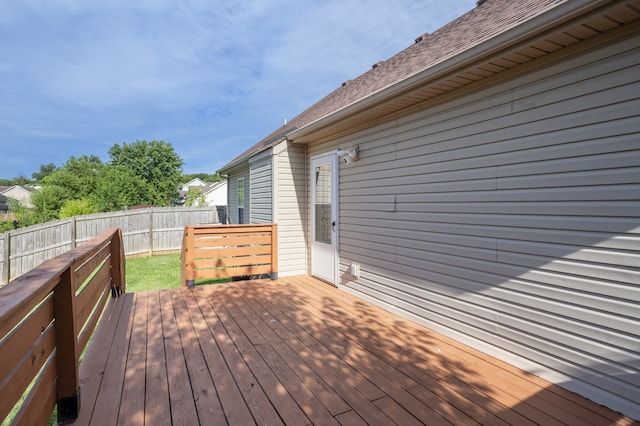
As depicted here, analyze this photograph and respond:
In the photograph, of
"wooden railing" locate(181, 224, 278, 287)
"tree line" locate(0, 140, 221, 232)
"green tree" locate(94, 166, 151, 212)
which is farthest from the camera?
"green tree" locate(94, 166, 151, 212)

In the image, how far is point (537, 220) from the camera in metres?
2.39

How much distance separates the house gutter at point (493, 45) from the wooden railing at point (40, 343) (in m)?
3.02

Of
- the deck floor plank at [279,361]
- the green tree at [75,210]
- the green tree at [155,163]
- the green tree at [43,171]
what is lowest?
the deck floor plank at [279,361]

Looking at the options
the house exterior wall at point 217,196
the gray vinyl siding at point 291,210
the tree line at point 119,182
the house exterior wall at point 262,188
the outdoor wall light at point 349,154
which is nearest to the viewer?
the outdoor wall light at point 349,154

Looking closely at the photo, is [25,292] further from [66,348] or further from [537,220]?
[537,220]

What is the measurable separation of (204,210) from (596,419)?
1257 cm

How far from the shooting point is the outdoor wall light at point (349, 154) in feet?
14.8

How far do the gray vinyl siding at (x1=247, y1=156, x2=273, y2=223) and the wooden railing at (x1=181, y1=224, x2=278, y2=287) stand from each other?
54cm

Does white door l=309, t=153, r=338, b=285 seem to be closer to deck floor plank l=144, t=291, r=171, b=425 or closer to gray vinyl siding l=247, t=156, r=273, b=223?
gray vinyl siding l=247, t=156, r=273, b=223

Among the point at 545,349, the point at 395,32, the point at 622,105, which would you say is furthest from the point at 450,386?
the point at 395,32

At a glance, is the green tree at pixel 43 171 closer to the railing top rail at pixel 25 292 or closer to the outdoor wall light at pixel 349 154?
the outdoor wall light at pixel 349 154

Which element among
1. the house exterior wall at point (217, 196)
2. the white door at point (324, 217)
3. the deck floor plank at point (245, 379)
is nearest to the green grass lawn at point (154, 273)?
the white door at point (324, 217)

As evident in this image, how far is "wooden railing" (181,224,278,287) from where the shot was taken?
5004mm

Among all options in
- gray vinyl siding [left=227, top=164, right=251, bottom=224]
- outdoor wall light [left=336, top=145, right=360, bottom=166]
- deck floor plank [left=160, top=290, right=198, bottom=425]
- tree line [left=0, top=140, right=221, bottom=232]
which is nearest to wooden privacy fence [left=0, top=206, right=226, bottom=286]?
gray vinyl siding [left=227, top=164, right=251, bottom=224]
